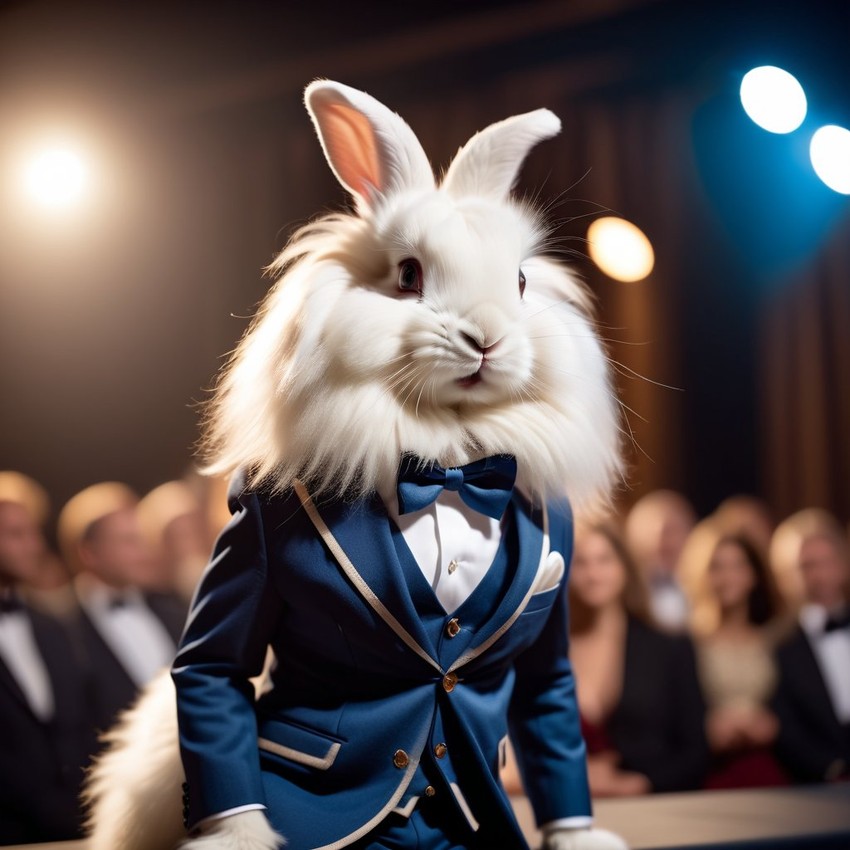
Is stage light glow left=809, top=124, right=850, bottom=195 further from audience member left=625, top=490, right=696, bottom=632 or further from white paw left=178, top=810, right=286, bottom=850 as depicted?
white paw left=178, top=810, right=286, bottom=850

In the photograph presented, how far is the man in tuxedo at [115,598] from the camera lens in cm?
240

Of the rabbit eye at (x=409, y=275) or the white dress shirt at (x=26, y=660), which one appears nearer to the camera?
the rabbit eye at (x=409, y=275)

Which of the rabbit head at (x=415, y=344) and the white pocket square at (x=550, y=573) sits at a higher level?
the rabbit head at (x=415, y=344)

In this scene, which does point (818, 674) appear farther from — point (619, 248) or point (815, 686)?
point (619, 248)

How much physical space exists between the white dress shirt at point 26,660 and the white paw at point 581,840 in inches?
55.1

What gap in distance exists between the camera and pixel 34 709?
2145 mm

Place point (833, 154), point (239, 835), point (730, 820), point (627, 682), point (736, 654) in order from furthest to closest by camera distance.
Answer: point (736, 654) → point (627, 682) → point (833, 154) → point (730, 820) → point (239, 835)

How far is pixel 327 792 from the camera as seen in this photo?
3.60 feet

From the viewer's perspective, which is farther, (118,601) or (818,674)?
(818,674)

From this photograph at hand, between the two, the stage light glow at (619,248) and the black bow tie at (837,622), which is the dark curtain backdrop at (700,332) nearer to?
the stage light glow at (619,248)

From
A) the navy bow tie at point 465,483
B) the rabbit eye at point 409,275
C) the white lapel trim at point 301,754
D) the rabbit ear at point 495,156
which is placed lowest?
the white lapel trim at point 301,754

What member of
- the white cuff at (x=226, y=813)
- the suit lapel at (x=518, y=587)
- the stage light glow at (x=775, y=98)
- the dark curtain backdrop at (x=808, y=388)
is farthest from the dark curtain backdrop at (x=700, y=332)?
the white cuff at (x=226, y=813)

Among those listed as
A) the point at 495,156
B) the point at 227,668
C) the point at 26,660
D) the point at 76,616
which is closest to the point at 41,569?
the point at 76,616

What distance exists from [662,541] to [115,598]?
1671mm
